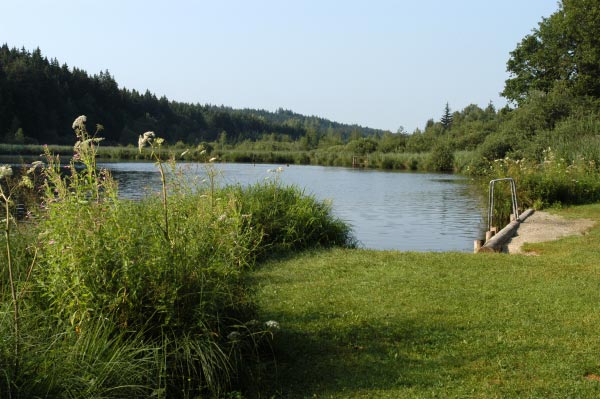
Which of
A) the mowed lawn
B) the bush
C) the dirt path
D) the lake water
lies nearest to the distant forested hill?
the bush

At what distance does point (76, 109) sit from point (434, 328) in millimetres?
94175

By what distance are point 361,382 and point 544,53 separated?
44.2 m

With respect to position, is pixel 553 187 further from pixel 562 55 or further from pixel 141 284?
pixel 562 55

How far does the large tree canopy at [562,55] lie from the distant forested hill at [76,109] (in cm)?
5056

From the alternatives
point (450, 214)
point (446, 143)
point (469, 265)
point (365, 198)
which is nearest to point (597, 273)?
point (469, 265)

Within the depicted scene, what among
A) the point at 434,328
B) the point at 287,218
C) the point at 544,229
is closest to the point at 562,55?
the point at 544,229

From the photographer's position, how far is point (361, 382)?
448 cm

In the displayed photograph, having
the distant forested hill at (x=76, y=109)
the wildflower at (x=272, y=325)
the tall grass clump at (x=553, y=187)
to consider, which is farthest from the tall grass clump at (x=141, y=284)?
the distant forested hill at (x=76, y=109)

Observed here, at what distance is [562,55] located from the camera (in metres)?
42.6

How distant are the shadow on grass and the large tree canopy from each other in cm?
3977

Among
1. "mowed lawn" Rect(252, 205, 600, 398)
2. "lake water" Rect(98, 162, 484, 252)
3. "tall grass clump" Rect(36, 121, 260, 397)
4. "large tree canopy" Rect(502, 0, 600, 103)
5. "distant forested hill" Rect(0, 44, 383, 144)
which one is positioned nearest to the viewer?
"tall grass clump" Rect(36, 121, 260, 397)

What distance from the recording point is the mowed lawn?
445 cm

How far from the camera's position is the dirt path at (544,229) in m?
11.5

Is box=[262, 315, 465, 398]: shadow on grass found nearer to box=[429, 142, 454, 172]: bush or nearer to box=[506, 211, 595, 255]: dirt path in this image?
box=[506, 211, 595, 255]: dirt path
